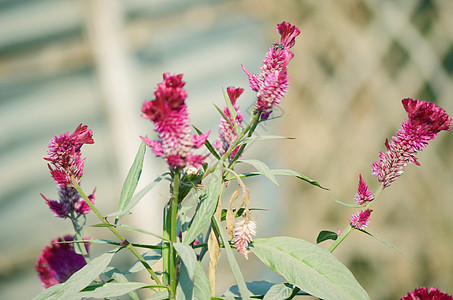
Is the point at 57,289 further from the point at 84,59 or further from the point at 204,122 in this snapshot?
the point at 204,122

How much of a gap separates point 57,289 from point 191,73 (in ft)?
4.04

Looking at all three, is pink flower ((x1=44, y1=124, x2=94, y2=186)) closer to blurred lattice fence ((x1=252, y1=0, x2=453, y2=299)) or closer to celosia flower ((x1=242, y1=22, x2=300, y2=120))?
celosia flower ((x1=242, y1=22, x2=300, y2=120))

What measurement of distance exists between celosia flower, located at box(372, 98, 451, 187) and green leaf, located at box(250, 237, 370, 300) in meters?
0.05

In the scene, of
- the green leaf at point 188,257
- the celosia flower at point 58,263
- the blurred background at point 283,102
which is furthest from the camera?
the blurred background at point 283,102

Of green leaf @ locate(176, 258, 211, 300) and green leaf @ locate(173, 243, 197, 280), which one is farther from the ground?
green leaf @ locate(173, 243, 197, 280)

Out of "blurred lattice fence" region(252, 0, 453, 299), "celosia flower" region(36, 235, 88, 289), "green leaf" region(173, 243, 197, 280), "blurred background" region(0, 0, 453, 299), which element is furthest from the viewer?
"blurred lattice fence" region(252, 0, 453, 299)

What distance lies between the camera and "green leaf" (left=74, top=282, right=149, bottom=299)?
0.26 metres

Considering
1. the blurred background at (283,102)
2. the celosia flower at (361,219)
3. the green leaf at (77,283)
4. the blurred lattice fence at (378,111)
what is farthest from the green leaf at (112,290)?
the blurred lattice fence at (378,111)

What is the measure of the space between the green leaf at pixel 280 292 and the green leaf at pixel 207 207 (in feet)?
0.16

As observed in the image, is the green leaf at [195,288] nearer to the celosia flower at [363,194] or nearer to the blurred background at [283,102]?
the celosia flower at [363,194]

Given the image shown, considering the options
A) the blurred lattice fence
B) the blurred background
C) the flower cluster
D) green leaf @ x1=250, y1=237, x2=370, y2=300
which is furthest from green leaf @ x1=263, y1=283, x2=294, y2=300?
the blurred lattice fence

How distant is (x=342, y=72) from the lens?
1.62 m

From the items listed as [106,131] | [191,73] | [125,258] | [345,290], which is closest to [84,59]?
[106,131]

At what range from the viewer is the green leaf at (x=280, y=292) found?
0.26 meters
